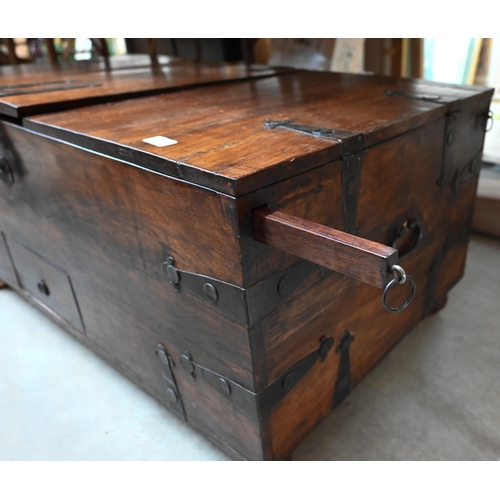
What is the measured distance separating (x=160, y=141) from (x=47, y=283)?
0.79 m

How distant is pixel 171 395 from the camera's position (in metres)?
1.15

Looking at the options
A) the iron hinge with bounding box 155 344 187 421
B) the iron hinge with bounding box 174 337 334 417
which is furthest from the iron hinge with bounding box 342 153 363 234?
the iron hinge with bounding box 155 344 187 421

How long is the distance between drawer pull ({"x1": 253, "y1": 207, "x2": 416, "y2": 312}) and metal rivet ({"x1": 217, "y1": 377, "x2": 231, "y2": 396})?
0.34 m

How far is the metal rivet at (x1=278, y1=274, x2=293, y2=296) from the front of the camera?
0.84 meters

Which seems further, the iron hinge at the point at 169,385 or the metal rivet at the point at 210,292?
the iron hinge at the point at 169,385

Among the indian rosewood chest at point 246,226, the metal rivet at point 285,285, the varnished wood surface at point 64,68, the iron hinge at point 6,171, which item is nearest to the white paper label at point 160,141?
the indian rosewood chest at point 246,226

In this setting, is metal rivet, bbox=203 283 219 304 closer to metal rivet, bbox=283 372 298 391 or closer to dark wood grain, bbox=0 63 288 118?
metal rivet, bbox=283 372 298 391

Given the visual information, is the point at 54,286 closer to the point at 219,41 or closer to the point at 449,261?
the point at 449,261

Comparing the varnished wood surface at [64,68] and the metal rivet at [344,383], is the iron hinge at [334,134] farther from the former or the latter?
the varnished wood surface at [64,68]

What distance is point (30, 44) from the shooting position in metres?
3.23

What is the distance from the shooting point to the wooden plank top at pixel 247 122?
76 cm

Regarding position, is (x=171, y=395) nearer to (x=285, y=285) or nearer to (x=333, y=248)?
(x=285, y=285)

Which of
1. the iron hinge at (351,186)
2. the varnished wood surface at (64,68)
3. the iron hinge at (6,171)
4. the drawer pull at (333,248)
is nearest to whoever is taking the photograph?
the drawer pull at (333,248)

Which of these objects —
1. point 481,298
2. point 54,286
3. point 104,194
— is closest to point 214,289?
point 104,194
